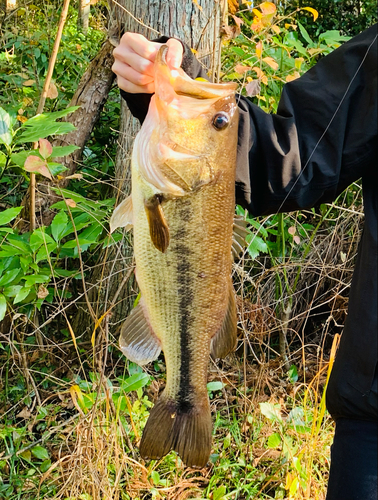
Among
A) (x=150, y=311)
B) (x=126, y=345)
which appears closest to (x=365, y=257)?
(x=150, y=311)

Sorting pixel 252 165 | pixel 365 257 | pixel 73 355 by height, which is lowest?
pixel 73 355

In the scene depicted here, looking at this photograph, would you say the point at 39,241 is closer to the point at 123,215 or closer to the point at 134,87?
the point at 123,215

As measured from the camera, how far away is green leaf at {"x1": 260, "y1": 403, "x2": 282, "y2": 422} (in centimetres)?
308

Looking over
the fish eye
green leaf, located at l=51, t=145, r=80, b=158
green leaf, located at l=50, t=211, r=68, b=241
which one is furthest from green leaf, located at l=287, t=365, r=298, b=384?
the fish eye

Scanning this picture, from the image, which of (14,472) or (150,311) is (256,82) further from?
(14,472)

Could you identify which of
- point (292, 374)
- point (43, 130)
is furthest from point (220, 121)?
point (292, 374)

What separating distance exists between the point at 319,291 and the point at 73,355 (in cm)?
216

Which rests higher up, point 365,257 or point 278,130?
point 278,130

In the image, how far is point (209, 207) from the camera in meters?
1.47

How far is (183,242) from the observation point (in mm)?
1490

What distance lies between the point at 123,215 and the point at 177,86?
47cm

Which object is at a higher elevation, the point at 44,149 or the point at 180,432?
the point at 44,149

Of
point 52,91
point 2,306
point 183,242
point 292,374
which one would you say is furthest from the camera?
point 292,374

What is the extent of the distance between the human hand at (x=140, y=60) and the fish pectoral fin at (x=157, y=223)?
38 cm
